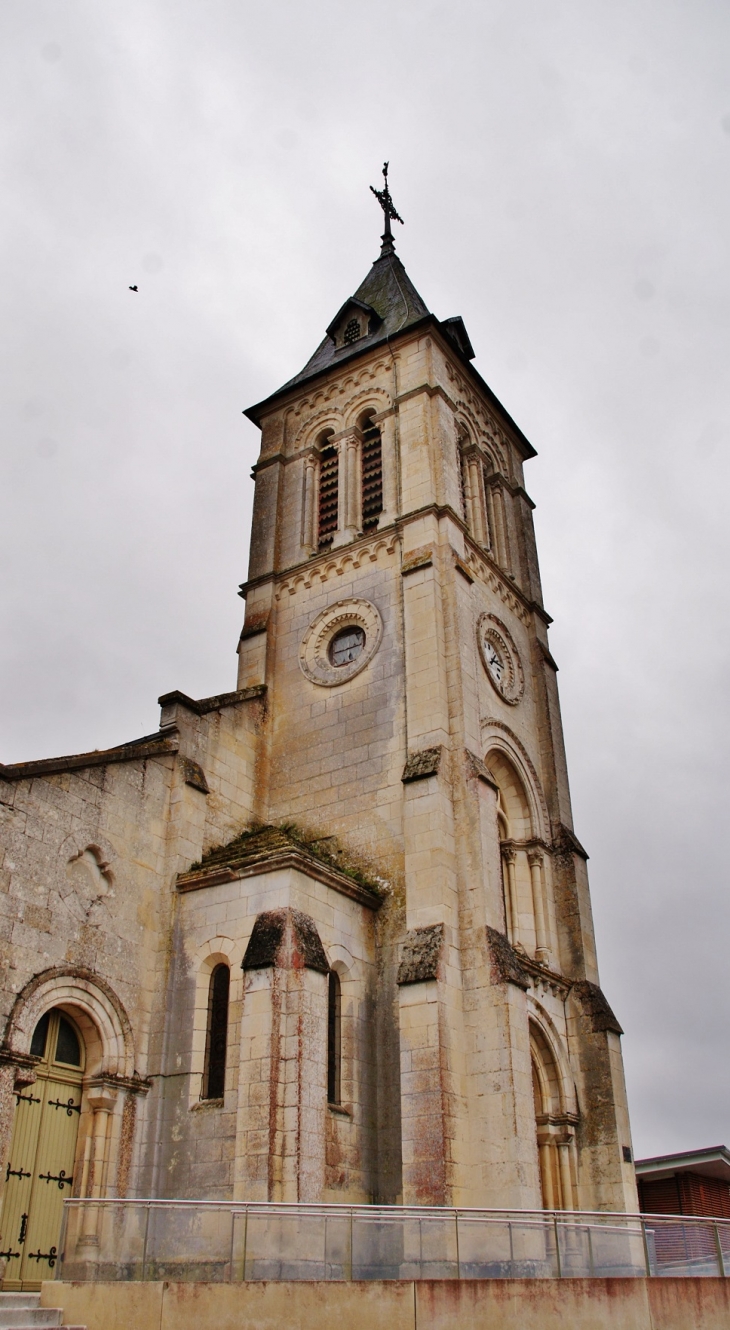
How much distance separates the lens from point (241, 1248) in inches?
421

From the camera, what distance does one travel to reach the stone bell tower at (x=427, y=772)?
53.7 ft

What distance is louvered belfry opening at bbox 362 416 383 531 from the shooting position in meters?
24.6

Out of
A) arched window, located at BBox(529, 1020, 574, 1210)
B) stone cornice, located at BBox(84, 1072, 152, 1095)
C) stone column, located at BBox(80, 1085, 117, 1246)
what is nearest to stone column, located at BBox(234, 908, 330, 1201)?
stone cornice, located at BBox(84, 1072, 152, 1095)

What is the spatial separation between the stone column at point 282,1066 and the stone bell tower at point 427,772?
0.38 feet

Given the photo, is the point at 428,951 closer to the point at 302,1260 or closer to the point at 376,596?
the point at 302,1260

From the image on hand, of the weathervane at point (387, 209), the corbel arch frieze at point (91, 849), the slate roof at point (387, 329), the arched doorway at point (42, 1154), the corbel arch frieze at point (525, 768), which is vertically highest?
the weathervane at point (387, 209)

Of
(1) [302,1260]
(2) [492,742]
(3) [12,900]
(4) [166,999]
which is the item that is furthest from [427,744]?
(1) [302,1260]

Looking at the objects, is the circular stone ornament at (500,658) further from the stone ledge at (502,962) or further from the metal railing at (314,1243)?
the metal railing at (314,1243)

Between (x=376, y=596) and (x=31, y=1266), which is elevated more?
(x=376, y=596)

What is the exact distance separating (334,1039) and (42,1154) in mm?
4665

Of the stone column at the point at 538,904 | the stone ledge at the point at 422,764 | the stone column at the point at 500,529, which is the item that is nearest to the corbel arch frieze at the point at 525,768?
the stone column at the point at 538,904

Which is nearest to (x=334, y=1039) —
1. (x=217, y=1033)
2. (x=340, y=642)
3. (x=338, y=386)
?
(x=217, y=1033)

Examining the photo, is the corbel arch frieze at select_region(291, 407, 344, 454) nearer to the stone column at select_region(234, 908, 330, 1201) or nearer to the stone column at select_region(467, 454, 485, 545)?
the stone column at select_region(467, 454, 485, 545)

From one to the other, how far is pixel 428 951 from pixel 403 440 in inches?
476
